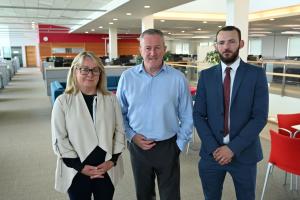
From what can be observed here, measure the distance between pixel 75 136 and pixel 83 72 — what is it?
415mm

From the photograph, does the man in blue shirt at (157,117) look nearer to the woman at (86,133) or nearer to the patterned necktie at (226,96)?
the woman at (86,133)

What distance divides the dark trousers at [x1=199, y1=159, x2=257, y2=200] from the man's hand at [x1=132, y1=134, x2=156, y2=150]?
1.42ft

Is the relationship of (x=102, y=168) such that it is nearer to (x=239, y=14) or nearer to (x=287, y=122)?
(x=287, y=122)

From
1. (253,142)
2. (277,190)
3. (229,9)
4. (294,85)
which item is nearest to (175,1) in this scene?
(229,9)

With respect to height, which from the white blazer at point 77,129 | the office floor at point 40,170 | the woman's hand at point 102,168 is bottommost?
the office floor at point 40,170

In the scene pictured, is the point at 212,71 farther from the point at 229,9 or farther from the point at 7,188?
the point at 229,9

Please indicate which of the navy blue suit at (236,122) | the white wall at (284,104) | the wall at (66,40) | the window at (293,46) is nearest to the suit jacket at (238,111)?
the navy blue suit at (236,122)

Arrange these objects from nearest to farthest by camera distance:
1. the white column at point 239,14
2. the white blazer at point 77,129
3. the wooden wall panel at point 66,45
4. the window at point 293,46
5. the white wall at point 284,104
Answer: the white blazer at point 77,129
the white column at point 239,14
the white wall at point 284,104
the window at point 293,46
the wooden wall panel at point 66,45

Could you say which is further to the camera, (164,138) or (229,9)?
(229,9)

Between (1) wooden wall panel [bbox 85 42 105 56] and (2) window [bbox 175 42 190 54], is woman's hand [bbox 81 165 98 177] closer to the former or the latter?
(1) wooden wall panel [bbox 85 42 105 56]

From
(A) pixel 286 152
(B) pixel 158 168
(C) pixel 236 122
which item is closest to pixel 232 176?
(C) pixel 236 122

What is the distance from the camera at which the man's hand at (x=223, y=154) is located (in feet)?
6.30

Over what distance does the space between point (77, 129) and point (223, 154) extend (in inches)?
38.5

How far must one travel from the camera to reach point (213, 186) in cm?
211
